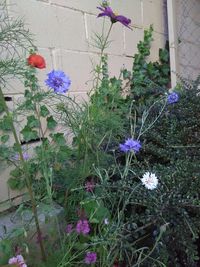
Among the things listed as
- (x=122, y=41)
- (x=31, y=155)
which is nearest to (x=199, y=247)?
(x=31, y=155)

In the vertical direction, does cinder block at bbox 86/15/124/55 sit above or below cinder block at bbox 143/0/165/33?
below

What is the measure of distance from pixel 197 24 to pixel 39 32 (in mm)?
2719

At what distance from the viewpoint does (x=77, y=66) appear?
2.34m

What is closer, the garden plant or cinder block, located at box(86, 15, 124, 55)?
the garden plant

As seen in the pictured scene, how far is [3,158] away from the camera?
1708 millimetres

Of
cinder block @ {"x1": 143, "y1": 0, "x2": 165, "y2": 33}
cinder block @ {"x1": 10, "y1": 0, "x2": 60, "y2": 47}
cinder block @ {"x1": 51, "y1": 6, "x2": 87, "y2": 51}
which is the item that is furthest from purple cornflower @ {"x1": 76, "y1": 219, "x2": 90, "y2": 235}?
cinder block @ {"x1": 143, "y1": 0, "x2": 165, "y2": 33}

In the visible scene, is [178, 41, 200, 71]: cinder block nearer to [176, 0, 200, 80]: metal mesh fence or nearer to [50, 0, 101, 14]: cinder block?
[176, 0, 200, 80]: metal mesh fence

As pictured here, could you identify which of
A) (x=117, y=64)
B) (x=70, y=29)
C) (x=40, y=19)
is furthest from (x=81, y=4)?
(x=117, y=64)

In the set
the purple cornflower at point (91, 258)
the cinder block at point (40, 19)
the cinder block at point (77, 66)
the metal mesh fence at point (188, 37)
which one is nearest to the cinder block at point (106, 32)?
the cinder block at point (77, 66)

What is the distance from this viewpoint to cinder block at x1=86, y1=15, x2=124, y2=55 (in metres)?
2.47

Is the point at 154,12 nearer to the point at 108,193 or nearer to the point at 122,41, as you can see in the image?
the point at 122,41

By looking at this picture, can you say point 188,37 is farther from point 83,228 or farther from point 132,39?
point 83,228

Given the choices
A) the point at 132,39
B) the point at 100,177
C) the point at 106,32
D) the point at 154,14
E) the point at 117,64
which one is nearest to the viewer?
the point at 100,177

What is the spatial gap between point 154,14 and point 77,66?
4.52ft
